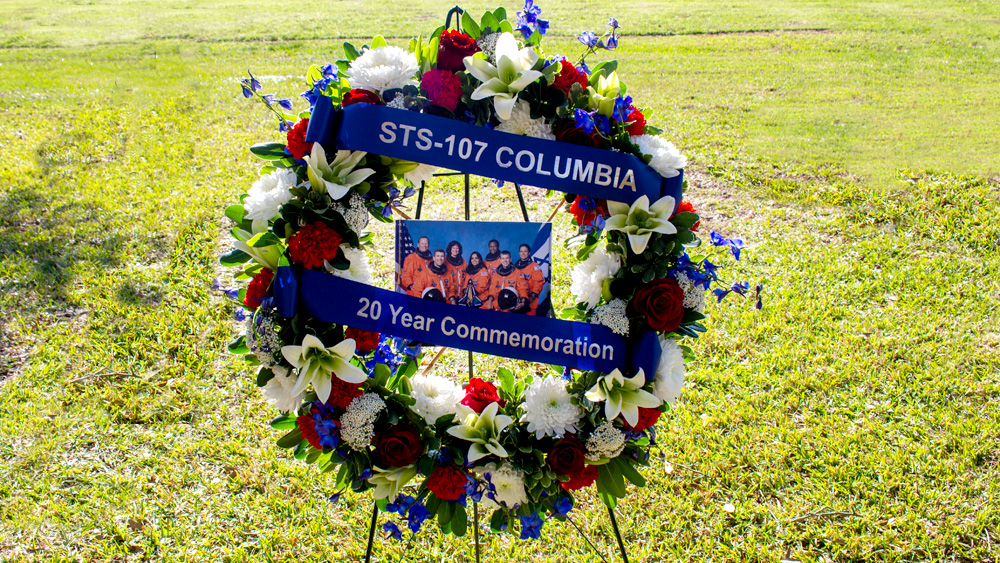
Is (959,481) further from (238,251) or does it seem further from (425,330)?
(238,251)

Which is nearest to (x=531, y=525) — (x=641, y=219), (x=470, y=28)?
(x=641, y=219)

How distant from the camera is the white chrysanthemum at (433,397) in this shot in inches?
94.0

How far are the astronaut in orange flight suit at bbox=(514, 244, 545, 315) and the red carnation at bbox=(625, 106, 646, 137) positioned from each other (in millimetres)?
581

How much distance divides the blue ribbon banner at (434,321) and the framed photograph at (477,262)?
0.16m

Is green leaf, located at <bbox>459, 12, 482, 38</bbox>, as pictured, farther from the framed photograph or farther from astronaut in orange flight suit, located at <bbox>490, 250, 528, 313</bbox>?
astronaut in orange flight suit, located at <bbox>490, 250, 528, 313</bbox>

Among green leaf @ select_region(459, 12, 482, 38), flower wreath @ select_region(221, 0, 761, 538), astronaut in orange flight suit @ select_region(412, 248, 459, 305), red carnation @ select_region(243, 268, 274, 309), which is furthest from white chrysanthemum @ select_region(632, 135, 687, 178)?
red carnation @ select_region(243, 268, 274, 309)

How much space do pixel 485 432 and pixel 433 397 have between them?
0.95 feet

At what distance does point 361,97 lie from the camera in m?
2.23

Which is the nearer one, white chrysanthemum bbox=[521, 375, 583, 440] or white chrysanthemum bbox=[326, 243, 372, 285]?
white chrysanthemum bbox=[521, 375, 583, 440]

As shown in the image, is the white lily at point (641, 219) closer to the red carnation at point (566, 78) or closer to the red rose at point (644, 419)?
the red carnation at point (566, 78)

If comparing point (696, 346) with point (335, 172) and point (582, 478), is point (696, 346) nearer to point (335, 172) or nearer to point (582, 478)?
point (582, 478)

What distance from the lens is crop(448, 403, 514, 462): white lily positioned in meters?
2.20

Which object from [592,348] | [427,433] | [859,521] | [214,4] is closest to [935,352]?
[859,521]

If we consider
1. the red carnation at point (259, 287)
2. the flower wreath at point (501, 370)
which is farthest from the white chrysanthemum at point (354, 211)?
the red carnation at point (259, 287)
